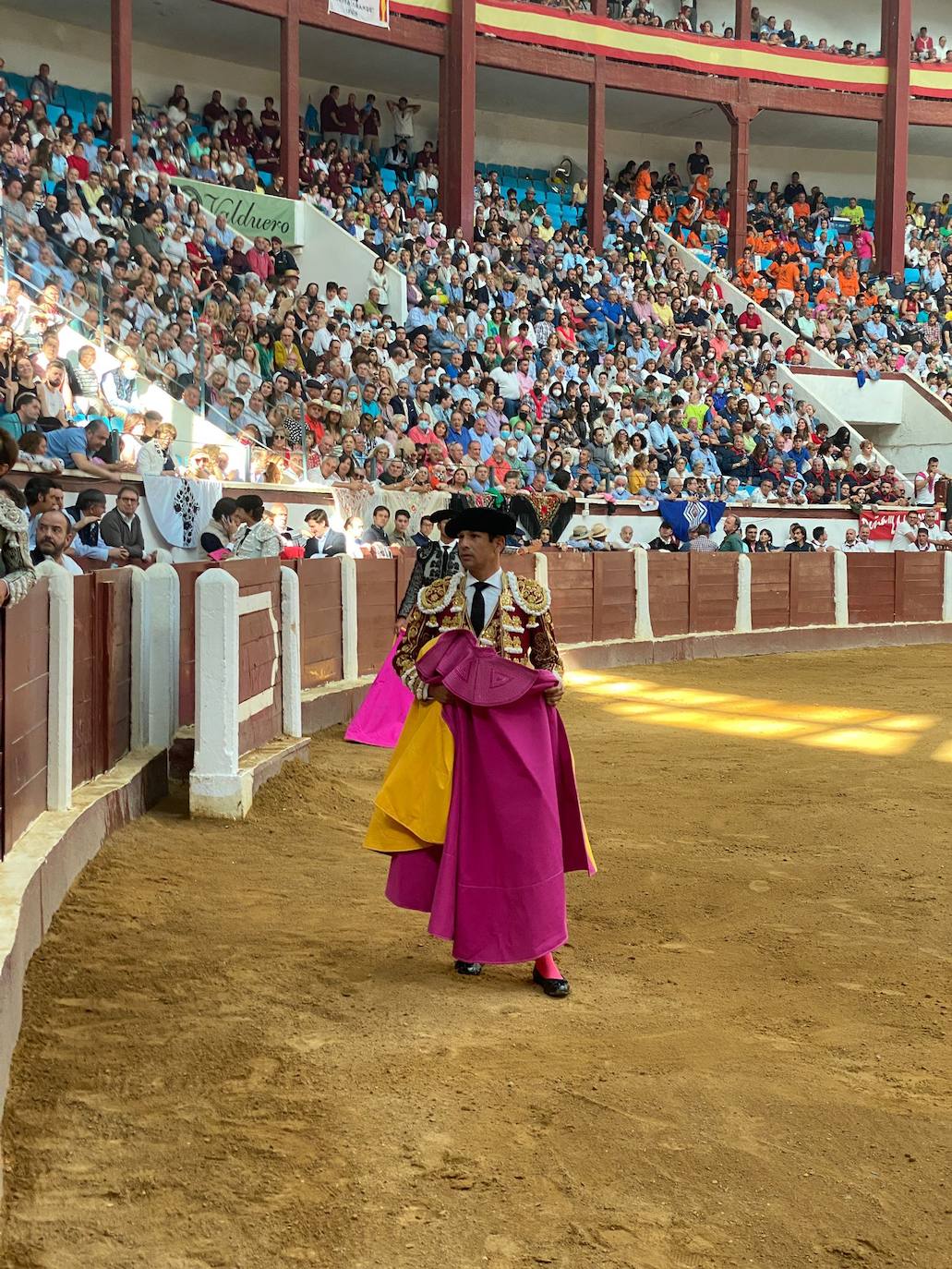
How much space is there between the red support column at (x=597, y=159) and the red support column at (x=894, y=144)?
5.81 metres

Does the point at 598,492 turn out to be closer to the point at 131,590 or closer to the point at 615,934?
the point at 131,590

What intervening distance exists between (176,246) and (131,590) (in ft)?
28.1

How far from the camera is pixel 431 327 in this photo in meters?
17.4

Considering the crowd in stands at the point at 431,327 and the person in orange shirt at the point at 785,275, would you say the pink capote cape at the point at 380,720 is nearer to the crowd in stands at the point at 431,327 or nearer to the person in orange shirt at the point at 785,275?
the crowd in stands at the point at 431,327

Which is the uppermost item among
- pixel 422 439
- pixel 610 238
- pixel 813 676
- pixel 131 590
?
pixel 610 238

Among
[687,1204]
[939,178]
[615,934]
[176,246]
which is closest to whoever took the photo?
[687,1204]

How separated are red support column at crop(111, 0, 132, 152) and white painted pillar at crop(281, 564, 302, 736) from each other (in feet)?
37.4

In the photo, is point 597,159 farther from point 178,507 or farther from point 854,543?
point 178,507

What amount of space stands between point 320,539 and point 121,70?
9.64 m

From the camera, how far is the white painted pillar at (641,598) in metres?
14.4

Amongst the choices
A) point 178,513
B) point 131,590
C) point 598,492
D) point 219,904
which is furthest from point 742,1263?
point 598,492

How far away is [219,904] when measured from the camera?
15.5 feet

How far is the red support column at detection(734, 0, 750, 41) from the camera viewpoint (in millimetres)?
25609

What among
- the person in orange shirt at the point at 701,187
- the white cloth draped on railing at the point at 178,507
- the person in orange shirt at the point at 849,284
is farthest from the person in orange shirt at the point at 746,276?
the white cloth draped on railing at the point at 178,507
